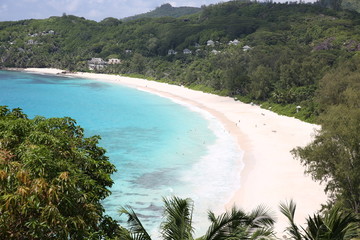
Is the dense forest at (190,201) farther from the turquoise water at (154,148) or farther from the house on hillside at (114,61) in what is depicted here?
the house on hillside at (114,61)

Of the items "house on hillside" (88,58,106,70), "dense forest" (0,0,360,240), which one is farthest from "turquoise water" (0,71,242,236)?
"house on hillside" (88,58,106,70)

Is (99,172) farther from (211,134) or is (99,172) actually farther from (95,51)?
(95,51)

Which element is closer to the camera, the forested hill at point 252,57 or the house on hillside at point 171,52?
the forested hill at point 252,57

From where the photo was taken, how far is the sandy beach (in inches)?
976

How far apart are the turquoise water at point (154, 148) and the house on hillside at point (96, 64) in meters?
75.2

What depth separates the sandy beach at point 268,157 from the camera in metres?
24.8

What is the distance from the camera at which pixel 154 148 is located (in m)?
43.3

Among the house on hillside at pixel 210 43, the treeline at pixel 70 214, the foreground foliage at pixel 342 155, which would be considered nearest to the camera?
the treeline at pixel 70 214

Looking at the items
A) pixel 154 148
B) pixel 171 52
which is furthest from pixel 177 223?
pixel 171 52

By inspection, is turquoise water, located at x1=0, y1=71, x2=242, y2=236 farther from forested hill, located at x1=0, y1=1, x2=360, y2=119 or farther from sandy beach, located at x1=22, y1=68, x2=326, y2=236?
forested hill, located at x1=0, y1=1, x2=360, y2=119

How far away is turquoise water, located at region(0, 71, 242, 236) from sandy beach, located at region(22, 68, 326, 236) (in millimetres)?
1533

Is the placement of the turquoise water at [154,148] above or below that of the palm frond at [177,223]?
below

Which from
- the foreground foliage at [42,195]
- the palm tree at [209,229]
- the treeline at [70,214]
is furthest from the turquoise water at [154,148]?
the palm tree at [209,229]

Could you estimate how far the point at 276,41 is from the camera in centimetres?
13862
